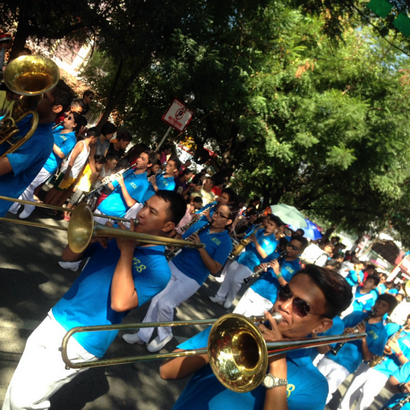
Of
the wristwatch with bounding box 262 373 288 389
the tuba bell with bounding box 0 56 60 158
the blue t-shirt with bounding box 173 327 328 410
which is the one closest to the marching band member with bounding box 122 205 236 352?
the tuba bell with bounding box 0 56 60 158

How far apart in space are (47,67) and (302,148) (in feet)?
33.5

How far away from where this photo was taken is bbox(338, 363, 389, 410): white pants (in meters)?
5.27

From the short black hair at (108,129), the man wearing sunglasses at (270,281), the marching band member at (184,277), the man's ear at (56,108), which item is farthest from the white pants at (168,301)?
the short black hair at (108,129)

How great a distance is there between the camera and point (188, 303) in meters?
6.35

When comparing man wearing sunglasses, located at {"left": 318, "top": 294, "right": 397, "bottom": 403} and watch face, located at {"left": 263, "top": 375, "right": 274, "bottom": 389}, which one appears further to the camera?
man wearing sunglasses, located at {"left": 318, "top": 294, "right": 397, "bottom": 403}

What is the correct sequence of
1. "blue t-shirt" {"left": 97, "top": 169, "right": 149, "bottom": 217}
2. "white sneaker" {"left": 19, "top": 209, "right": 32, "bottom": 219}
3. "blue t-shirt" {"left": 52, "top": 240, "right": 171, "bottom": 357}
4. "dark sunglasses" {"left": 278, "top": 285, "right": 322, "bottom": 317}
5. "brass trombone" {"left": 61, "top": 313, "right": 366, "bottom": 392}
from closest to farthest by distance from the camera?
"brass trombone" {"left": 61, "top": 313, "right": 366, "bottom": 392} → "dark sunglasses" {"left": 278, "top": 285, "right": 322, "bottom": 317} → "blue t-shirt" {"left": 52, "top": 240, "right": 171, "bottom": 357} → "blue t-shirt" {"left": 97, "top": 169, "right": 149, "bottom": 217} → "white sneaker" {"left": 19, "top": 209, "right": 32, "bottom": 219}

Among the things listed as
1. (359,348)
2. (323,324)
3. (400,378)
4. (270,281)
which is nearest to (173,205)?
(323,324)

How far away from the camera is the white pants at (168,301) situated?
436 cm

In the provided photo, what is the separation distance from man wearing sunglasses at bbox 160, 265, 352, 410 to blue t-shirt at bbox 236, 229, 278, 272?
448 centimetres

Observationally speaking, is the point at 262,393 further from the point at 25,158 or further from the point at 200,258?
the point at 200,258

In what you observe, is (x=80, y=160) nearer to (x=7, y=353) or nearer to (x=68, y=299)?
(x=7, y=353)

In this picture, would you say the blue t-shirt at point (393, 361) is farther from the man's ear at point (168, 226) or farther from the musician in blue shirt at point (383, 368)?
the man's ear at point (168, 226)

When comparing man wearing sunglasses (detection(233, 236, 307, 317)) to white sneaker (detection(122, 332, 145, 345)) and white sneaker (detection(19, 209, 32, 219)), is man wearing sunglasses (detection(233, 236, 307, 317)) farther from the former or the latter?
white sneaker (detection(19, 209, 32, 219))

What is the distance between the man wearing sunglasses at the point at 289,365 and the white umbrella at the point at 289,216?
28.5 ft
